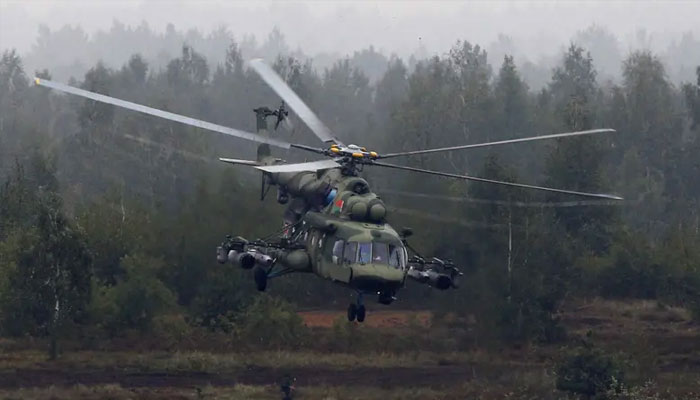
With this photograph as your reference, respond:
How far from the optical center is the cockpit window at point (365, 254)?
27.9 metres

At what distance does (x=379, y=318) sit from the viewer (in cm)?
5275

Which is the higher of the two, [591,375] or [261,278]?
[261,278]

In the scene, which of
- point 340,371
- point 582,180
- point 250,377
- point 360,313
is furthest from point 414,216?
point 360,313

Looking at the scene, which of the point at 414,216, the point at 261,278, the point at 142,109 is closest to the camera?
the point at 142,109

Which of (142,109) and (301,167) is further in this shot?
(301,167)

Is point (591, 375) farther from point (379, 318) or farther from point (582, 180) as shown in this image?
point (582, 180)

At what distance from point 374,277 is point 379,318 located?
2537 centimetres

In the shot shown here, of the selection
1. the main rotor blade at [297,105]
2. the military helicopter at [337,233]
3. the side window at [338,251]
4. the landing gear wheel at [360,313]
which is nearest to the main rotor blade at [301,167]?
the military helicopter at [337,233]

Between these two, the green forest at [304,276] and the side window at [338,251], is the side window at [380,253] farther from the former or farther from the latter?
the green forest at [304,276]

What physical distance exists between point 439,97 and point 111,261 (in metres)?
41.5

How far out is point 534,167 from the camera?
75.6m

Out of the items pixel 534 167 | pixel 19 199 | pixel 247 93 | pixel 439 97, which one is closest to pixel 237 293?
pixel 19 199

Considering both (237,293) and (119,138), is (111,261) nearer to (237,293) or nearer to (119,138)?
(237,293)

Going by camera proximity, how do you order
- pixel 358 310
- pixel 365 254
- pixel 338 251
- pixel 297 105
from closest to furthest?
pixel 365 254 < pixel 338 251 < pixel 358 310 < pixel 297 105
